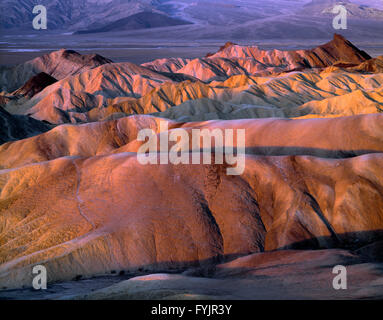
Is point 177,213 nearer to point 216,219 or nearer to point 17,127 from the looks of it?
point 216,219

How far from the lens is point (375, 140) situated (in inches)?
1164

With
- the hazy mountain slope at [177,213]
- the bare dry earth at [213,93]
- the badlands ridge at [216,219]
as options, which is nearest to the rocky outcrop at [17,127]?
the bare dry earth at [213,93]

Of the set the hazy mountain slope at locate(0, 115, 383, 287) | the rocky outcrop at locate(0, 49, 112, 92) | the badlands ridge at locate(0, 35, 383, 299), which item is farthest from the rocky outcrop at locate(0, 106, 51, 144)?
the rocky outcrop at locate(0, 49, 112, 92)

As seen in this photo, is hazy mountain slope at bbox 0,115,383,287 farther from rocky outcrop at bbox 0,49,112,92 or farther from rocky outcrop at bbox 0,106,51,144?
rocky outcrop at bbox 0,49,112,92

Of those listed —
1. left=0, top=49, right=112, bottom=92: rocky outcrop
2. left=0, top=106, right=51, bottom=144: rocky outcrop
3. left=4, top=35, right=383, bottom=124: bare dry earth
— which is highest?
left=0, top=49, right=112, bottom=92: rocky outcrop

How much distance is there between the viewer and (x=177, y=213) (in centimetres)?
2198

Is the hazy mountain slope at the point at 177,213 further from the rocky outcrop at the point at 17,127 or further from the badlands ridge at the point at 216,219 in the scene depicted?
the rocky outcrop at the point at 17,127

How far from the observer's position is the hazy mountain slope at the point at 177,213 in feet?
67.1

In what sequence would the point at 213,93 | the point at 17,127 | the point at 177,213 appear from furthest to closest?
the point at 213,93 < the point at 17,127 < the point at 177,213

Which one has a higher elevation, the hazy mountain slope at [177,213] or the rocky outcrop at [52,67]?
the rocky outcrop at [52,67]

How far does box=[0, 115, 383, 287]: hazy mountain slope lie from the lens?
20.5 meters

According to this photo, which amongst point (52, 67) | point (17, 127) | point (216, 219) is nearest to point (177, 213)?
point (216, 219)

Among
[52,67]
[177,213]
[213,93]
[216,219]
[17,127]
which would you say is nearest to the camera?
[177,213]

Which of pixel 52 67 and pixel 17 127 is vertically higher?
pixel 52 67
